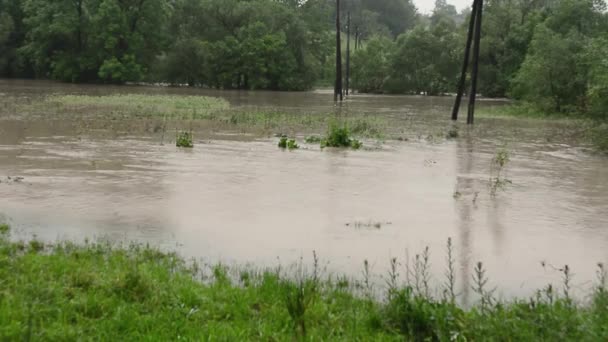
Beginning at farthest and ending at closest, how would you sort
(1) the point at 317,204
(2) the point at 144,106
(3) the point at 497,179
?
(2) the point at 144,106 < (3) the point at 497,179 < (1) the point at 317,204

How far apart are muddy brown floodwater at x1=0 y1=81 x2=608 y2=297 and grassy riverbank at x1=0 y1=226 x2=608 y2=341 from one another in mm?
1183

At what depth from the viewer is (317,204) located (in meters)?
10.0

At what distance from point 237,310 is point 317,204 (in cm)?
502

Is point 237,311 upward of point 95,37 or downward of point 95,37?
downward

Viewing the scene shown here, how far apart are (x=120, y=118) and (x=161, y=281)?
19187 mm

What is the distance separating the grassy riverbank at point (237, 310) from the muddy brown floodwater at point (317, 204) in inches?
46.6

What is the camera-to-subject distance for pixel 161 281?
5703 mm

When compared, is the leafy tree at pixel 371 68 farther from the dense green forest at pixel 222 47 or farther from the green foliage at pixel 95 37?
the green foliage at pixel 95 37

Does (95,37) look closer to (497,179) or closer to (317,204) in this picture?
(497,179)

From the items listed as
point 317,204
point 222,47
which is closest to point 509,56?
point 222,47

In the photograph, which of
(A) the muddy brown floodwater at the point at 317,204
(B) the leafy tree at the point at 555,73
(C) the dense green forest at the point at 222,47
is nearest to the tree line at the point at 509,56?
(B) the leafy tree at the point at 555,73

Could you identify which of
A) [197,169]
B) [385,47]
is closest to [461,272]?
[197,169]

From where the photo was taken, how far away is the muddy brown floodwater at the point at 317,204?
747cm

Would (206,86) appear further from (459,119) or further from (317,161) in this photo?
(317,161)
